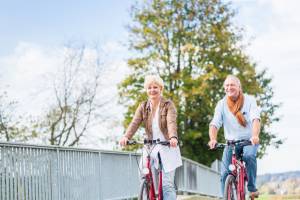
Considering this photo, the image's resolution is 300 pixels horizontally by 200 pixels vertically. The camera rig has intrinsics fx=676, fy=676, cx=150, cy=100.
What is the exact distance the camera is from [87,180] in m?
13.4

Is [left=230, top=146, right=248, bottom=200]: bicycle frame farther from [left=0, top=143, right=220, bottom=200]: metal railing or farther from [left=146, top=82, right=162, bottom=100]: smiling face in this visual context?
[left=0, top=143, right=220, bottom=200]: metal railing

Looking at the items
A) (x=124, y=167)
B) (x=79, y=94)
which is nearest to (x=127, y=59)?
(x=79, y=94)

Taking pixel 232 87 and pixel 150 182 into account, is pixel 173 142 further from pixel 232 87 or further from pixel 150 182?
pixel 232 87

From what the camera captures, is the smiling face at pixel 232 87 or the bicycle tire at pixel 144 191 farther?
the smiling face at pixel 232 87

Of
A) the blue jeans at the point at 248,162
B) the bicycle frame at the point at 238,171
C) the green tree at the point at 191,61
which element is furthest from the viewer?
the green tree at the point at 191,61

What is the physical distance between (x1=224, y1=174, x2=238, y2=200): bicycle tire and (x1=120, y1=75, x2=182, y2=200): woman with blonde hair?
2.06 ft

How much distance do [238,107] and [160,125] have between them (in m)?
1.12

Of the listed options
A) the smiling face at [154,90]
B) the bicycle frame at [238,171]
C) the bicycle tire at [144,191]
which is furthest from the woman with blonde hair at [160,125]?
the bicycle frame at [238,171]

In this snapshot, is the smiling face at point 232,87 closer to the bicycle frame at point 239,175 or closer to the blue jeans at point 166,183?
the bicycle frame at point 239,175

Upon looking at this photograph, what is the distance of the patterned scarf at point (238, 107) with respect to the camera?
851 cm

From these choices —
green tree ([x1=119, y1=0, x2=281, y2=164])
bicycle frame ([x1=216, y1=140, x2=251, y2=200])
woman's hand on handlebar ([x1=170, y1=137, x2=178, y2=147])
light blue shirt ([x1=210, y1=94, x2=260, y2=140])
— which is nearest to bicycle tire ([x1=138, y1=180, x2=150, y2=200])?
woman's hand on handlebar ([x1=170, y1=137, x2=178, y2=147])

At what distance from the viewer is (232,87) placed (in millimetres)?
8508

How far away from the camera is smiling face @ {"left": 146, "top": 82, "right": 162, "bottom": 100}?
802 cm

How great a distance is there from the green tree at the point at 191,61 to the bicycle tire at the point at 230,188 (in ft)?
102
